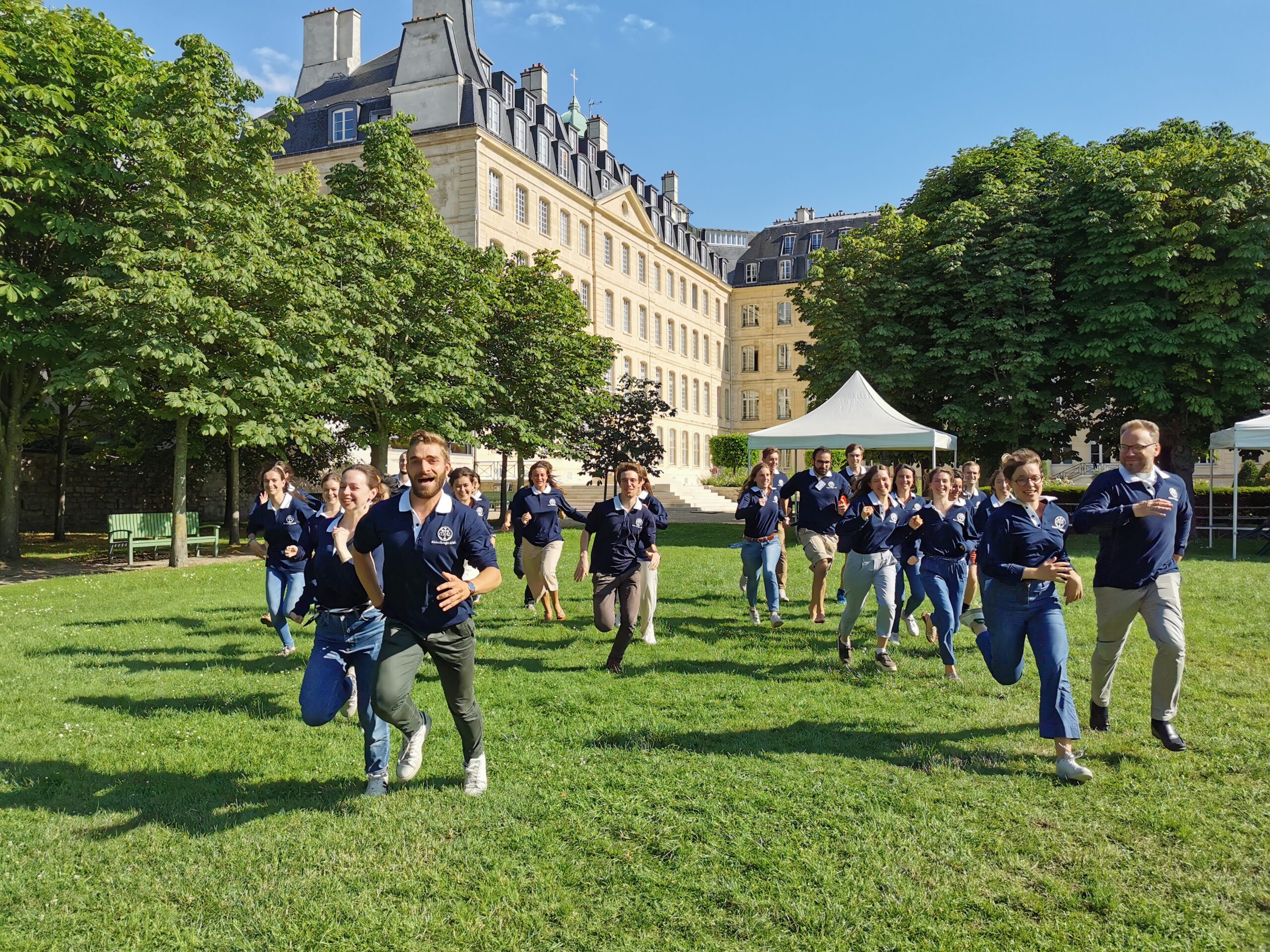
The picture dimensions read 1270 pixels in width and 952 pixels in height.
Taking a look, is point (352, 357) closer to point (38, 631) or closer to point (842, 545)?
point (38, 631)

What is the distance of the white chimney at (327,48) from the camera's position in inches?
1740

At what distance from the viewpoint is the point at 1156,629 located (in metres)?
5.44

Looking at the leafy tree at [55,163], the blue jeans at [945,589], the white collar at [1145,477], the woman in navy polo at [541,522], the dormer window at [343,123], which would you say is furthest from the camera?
the dormer window at [343,123]

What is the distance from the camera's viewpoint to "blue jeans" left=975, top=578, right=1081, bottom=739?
5.05 metres

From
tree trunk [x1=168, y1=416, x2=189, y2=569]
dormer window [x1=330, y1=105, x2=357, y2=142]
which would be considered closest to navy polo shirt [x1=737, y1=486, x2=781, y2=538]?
tree trunk [x1=168, y1=416, x2=189, y2=569]

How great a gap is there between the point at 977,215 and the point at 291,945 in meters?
27.4

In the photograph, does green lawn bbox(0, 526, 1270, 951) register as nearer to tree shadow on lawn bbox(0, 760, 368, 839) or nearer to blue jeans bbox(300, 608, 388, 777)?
tree shadow on lawn bbox(0, 760, 368, 839)

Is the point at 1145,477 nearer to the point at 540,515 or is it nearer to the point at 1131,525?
the point at 1131,525

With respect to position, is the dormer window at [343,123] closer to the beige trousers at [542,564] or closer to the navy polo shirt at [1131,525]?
the beige trousers at [542,564]

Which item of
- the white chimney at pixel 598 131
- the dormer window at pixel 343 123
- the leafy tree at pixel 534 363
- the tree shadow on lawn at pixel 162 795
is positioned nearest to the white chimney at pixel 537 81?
the white chimney at pixel 598 131

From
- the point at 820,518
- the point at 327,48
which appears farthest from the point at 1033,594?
the point at 327,48

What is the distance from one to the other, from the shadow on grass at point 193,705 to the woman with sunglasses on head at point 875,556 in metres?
4.86

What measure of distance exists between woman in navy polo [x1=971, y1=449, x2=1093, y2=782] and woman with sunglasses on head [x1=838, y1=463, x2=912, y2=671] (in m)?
1.99

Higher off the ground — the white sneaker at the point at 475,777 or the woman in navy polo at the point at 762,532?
the woman in navy polo at the point at 762,532
